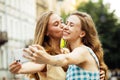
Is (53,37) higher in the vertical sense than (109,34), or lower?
higher

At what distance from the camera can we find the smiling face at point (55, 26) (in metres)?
5.49

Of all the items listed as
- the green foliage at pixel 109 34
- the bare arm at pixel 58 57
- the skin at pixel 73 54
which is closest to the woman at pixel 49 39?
the skin at pixel 73 54

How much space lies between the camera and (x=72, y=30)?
4754 mm

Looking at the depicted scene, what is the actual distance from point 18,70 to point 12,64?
15cm

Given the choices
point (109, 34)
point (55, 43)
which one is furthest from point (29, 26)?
point (55, 43)

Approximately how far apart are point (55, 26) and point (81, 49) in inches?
38.6

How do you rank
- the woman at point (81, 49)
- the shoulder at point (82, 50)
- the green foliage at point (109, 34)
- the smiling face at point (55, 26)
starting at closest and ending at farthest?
the woman at point (81, 49) → the shoulder at point (82, 50) → the smiling face at point (55, 26) → the green foliage at point (109, 34)

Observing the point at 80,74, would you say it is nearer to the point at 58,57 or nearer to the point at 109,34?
the point at 58,57

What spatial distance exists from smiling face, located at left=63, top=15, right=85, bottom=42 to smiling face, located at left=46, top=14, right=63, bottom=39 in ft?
2.16

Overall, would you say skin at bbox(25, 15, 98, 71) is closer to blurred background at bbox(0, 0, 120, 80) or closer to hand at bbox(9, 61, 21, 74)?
hand at bbox(9, 61, 21, 74)

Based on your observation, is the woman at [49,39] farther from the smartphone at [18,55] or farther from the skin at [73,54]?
the skin at [73,54]

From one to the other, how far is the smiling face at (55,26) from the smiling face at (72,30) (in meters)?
0.66

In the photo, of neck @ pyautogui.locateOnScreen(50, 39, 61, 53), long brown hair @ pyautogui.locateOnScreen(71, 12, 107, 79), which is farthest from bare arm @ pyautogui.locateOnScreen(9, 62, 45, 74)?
long brown hair @ pyautogui.locateOnScreen(71, 12, 107, 79)

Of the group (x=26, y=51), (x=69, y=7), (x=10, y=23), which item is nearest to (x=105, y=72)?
(x=26, y=51)
